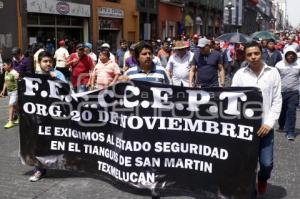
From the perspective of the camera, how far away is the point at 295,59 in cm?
880

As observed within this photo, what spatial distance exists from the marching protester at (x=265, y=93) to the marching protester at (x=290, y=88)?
Result: 365 centimetres

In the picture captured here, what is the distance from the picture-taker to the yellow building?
24.8 meters

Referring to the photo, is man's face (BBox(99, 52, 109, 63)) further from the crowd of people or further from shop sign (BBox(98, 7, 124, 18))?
shop sign (BBox(98, 7, 124, 18))

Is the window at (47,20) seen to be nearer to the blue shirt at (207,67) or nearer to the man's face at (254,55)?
the blue shirt at (207,67)

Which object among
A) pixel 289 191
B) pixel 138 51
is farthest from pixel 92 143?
pixel 289 191

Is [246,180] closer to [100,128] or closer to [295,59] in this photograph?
[100,128]

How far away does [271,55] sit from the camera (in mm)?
11734

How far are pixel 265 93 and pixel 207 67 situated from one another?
415cm

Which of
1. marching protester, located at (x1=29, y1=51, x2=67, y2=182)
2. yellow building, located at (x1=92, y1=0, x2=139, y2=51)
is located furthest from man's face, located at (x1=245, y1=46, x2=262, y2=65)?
yellow building, located at (x1=92, y1=0, x2=139, y2=51)

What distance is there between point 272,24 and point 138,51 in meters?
144

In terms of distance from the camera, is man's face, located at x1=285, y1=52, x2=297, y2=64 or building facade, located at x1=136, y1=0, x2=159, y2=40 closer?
man's face, located at x1=285, y1=52, x2=297, y2=64

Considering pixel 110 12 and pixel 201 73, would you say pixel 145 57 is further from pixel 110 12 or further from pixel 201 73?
pixel 110 12

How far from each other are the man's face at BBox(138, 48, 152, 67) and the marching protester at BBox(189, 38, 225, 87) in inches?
137

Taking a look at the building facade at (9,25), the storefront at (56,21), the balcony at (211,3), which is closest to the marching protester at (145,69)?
the building facade at (9,25)
